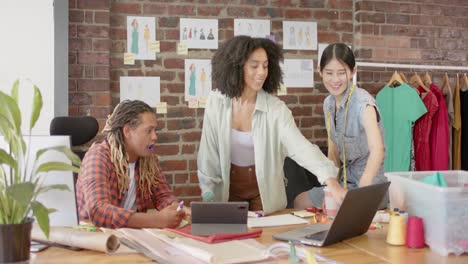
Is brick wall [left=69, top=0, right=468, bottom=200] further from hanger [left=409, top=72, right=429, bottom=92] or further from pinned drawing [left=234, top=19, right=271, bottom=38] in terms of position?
hanger [left=409, top=72, right=429, bottom=92]

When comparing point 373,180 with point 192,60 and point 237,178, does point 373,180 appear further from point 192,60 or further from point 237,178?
point 192,60

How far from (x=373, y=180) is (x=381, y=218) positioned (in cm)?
42

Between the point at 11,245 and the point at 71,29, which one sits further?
the point at 71,29

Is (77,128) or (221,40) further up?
(221,40)

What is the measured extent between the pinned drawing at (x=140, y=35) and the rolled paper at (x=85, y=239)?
2.18 metres

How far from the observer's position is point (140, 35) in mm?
3703

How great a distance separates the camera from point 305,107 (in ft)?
13.4

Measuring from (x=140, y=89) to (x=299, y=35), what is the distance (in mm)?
1292

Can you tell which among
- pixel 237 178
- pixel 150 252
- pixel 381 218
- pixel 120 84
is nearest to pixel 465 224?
pixel 381 218

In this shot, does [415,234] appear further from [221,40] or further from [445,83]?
[445,83]

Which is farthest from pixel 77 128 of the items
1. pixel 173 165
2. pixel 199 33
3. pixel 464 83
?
pixel 464 83

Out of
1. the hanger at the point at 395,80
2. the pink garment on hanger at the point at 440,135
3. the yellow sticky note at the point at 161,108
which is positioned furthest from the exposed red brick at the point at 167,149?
the pink garment on hanger at the point at 440,135

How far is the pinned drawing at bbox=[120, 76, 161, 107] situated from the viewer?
370 centimetres

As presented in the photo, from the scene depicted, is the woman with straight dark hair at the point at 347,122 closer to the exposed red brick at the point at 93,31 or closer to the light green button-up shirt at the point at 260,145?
the light green button-up shirt at the point at 260,145
